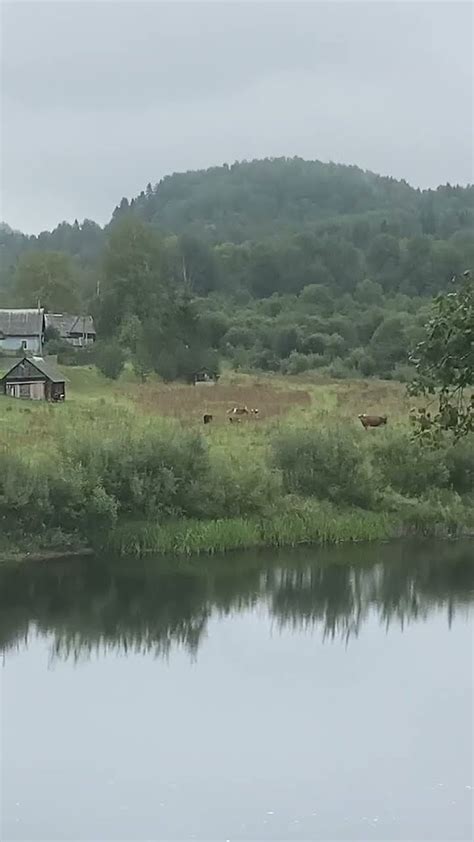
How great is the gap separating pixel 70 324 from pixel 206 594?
1663 inches

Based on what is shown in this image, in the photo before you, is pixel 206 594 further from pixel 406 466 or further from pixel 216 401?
pixel 216 401

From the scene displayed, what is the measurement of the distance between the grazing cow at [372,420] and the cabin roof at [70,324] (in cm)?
3066

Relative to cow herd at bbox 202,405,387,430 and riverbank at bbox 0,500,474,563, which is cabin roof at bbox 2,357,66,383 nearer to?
cow herd at bbox 202,405,387,430

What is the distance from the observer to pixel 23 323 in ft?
174

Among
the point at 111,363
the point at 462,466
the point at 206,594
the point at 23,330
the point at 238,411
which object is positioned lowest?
the point at 206,594

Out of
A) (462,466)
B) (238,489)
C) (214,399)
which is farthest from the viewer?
(214,399)

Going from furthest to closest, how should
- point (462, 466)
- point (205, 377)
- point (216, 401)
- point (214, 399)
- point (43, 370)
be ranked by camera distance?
1. point (205, 377)
2. point (214, 399)
3. point (43, 370)
4. point (216, 401)
5. point (462, 466)

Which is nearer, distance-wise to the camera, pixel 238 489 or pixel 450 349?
pixel 450 349

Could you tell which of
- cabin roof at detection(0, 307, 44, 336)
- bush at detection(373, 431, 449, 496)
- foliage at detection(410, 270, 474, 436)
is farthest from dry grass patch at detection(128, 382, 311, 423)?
foliage at detection(410, 270, 474, 436)

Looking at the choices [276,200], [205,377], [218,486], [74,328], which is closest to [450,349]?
[218,486]

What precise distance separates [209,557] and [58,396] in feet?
54.1

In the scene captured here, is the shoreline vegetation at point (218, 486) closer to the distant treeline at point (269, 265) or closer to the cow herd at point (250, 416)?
the cow herd at point (250, 416)

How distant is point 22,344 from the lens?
5200 centimetres

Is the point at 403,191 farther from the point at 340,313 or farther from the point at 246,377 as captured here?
the point at 246,377
